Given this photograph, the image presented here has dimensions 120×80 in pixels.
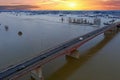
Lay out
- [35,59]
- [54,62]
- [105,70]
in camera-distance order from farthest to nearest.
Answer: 1. [54,62]
2. [105,70]
3. [35,59]

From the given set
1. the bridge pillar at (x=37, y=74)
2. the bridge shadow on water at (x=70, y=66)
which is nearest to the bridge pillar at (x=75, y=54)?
the bridge shadow on water at (x=70, y=66)

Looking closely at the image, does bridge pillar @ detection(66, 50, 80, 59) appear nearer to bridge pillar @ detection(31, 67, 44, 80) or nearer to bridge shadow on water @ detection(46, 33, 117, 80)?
Answer: bridge shadow on water @ detection(46, 33, 117, 80)

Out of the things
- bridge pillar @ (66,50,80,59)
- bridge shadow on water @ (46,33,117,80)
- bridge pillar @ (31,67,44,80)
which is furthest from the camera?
bridge pillar @ (66,50,80,59)

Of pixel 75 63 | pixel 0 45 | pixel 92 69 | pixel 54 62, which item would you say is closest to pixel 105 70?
pixel 92 69

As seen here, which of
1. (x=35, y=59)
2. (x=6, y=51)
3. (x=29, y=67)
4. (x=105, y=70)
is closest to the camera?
(x=29, y=67)

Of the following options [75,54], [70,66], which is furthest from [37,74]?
[75,54]

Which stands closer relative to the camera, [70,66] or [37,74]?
[37,74]

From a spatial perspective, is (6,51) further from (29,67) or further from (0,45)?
(29,67)

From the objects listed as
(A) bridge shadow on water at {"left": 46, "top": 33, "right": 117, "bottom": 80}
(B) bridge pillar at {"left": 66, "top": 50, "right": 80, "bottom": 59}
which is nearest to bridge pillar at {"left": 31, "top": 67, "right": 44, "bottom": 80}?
(A) bridge shadow on water at {"left": 46, "top": 33, "right": 117, "bottom": 80}

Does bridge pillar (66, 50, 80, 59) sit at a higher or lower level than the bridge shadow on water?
higher

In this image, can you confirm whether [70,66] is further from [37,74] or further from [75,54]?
[37,74]

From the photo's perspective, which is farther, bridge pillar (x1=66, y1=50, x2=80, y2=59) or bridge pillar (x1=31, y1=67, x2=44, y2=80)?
bridge pillar (x1=66, y1=50, x2=80, y2=59)
